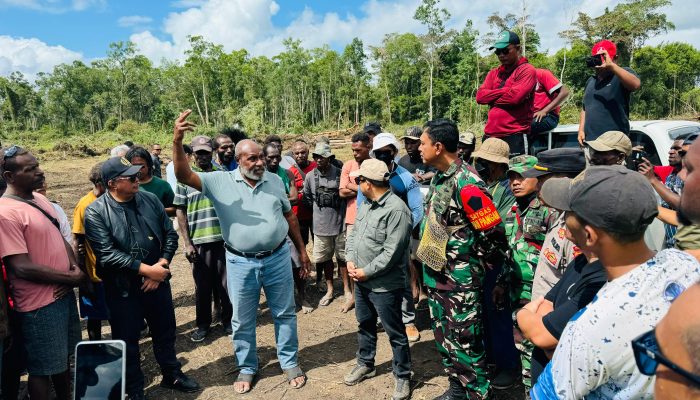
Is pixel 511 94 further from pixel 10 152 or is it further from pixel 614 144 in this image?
pixel 10 152

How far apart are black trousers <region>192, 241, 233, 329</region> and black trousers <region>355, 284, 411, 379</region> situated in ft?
6.00

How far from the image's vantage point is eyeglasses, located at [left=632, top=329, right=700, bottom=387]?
826mm

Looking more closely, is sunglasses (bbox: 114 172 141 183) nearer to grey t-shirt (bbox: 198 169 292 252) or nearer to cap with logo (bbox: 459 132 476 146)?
grey t-shirt (bbox: 198 169 292 252)

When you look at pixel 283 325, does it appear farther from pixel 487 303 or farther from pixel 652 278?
pixel 652 278

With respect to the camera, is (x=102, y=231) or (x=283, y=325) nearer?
(x=102, y=231)

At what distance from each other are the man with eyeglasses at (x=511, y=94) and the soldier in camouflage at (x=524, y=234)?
1395 mm

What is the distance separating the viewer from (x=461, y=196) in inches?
113

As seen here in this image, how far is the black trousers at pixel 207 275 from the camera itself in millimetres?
4516

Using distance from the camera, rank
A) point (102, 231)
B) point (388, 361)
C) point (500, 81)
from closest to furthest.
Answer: point (102, 231) → point (388, 361) → point (500, 81)

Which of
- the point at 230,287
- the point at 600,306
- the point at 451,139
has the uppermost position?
the point at 451,139

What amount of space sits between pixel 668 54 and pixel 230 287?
43.7m

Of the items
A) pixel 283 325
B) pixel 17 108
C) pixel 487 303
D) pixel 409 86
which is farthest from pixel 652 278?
pixel 17 108

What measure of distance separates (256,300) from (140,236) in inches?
43.6

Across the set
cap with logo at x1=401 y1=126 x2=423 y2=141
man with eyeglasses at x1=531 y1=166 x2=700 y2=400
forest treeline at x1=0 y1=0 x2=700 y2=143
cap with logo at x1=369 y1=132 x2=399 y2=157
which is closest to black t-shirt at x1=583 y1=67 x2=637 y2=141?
cap with logo at x1=401 y1=126 x2=423 y2=141
